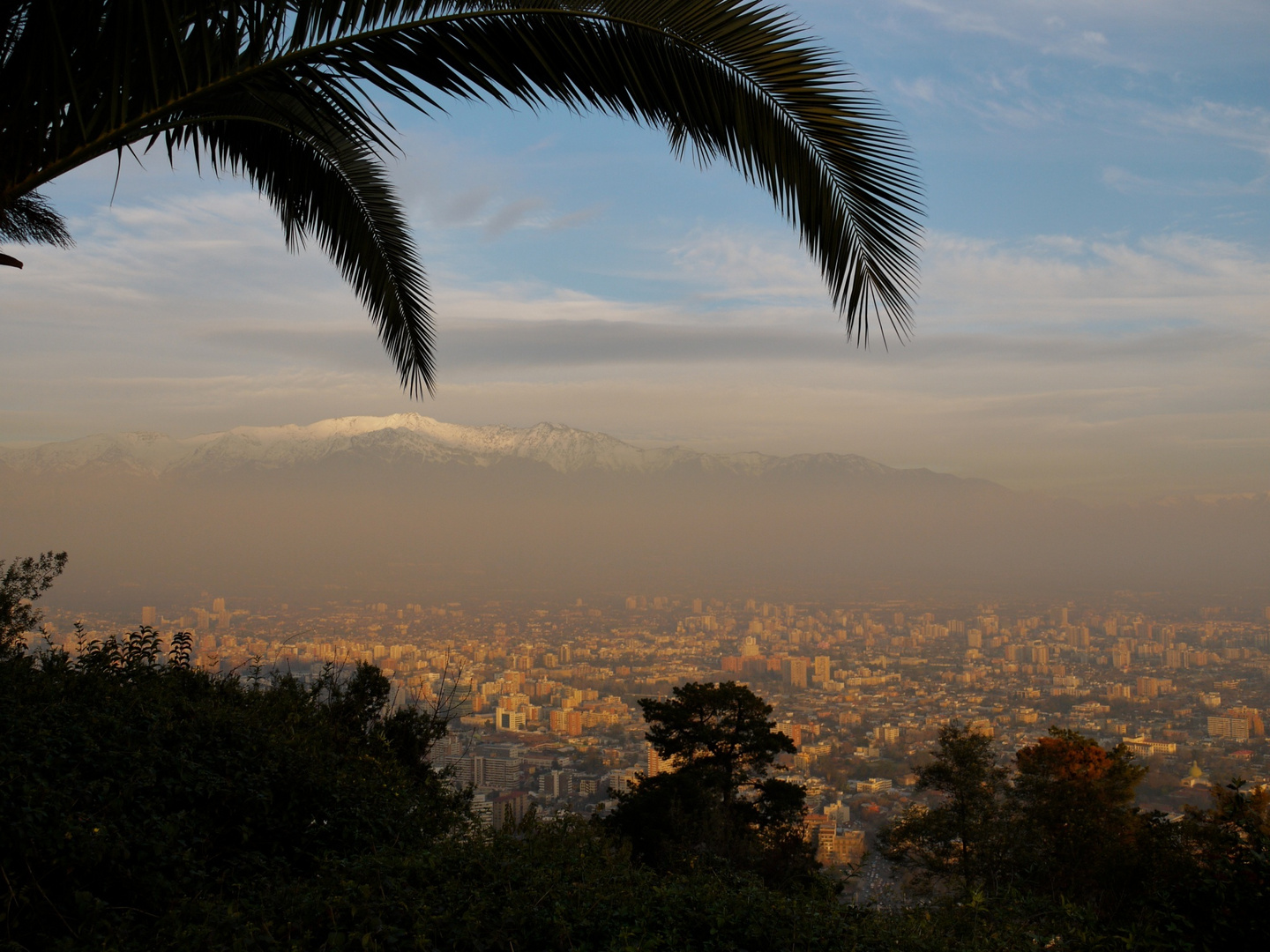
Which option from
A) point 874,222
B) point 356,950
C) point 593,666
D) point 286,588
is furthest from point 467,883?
point 286,588

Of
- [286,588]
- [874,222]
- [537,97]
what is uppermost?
[537,97]

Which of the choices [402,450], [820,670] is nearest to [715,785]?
[820,670]

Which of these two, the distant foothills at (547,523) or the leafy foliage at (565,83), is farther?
the distant foothills at (547,523)

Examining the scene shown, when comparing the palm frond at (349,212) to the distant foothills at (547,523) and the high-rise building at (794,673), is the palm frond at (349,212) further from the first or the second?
the distant foothills at (547,523)

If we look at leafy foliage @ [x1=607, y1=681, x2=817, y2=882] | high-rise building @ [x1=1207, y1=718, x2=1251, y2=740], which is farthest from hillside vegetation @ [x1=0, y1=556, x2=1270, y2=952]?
high-rise building @ [x1=1207, y1=718, x2=1251, y2=740]

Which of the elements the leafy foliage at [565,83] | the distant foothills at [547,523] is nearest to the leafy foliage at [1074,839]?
the leafy foliage at [565,83]

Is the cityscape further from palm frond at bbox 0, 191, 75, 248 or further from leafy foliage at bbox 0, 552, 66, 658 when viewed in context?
palm frond at bbox 0, 191, 75, 248

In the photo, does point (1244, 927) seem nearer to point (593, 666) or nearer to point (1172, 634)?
point (593, 666)
